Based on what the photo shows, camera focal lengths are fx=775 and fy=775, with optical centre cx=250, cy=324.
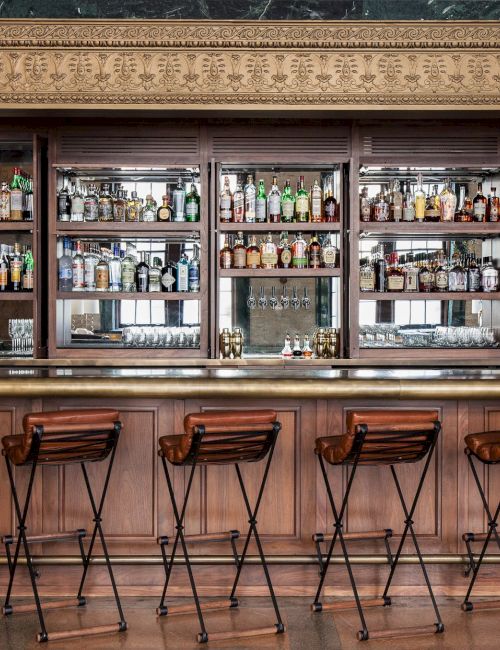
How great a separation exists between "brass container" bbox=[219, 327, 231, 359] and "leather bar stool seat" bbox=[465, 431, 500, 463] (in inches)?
97.6

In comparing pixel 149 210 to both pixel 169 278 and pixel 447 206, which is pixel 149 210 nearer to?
pixel 169 278

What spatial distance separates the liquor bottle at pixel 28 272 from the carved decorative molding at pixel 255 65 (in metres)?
1.09

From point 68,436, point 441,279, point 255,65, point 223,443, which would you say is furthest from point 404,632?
point 255,65

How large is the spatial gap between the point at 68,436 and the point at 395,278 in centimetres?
321

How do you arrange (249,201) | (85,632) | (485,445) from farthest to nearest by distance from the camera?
(249,201) → (485,445) → (85,632)

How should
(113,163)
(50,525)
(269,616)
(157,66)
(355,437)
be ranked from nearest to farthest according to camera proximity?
(355,437) → (269,616) → (50,525) → (157,66) → (113,163)

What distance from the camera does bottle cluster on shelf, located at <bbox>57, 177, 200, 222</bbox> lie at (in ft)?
18.1

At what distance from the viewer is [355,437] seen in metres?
3.10

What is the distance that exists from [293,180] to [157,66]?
51.6 inches

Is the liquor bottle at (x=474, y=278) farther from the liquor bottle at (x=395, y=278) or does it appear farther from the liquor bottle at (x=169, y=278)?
the liquor bottle at (x=169, y=278)

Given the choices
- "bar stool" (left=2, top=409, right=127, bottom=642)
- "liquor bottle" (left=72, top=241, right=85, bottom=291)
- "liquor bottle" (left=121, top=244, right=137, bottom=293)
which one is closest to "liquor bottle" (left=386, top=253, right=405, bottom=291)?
"liquor bottle" (left=121, top=244, right=137, bottom=293)

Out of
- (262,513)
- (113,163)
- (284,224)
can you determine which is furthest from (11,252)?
(262,513)

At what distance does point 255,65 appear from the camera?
16.7 feet

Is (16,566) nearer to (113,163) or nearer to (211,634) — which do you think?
(211,634)
